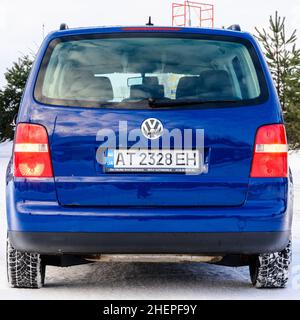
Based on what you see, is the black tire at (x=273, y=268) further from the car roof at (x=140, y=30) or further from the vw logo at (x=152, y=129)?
the car roof at (x=140, y=30)

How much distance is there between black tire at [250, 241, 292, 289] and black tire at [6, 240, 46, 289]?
1490 millimetres

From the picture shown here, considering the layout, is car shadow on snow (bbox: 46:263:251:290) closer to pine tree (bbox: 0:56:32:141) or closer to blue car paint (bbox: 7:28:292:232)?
blue car paint (bbox: 7:28:292:232)

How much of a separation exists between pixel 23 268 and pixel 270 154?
1.82 metres

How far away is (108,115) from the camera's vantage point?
15.4 ft

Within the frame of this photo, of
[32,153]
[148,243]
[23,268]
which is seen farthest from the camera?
[23,268]

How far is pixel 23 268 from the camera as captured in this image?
17.1 feet

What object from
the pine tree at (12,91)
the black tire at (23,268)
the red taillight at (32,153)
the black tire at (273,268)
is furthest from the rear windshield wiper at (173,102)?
the pine tree at (12,91)

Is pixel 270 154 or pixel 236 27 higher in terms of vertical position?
pixel 236 27

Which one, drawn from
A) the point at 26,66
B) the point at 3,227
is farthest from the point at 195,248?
the point at 26,66

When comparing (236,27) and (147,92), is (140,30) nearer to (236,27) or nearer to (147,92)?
(147,92)

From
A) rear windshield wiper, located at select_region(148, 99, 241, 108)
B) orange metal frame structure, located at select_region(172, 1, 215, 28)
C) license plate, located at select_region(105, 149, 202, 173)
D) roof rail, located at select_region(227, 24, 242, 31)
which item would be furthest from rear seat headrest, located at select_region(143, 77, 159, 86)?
orange metal frame structure, located at select_region(172, 1, 215, 28)

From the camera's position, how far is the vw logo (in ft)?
15.2

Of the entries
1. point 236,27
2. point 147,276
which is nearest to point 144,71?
point 236,27

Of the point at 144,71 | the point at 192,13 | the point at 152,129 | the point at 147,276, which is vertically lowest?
the point at 147,276
